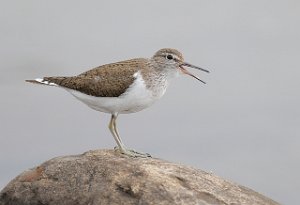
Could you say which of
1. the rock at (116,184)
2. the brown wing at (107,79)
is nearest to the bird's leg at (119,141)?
the rock at (116,184)

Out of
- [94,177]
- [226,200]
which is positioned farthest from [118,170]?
[226,200]

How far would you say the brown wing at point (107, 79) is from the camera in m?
13.7

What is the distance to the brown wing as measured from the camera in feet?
45.1

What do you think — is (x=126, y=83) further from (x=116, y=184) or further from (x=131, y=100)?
(x=116, y=184)

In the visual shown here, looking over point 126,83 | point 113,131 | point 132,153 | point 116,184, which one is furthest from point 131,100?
point 116,184

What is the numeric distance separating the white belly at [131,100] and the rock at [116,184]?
39.6 inches

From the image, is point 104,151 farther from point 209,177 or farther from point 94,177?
point 209,177

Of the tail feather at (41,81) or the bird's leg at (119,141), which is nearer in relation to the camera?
the bird's leg at (119,141)

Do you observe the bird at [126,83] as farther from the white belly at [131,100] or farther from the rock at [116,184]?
the rock at [116,184]

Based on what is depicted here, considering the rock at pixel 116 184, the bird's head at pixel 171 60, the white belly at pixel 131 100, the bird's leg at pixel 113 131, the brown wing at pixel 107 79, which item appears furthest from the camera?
the bird's head at pixel 171 60

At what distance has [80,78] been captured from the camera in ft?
47.3

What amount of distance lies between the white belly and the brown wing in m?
0.11

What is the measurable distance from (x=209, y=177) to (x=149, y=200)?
6.08 ft

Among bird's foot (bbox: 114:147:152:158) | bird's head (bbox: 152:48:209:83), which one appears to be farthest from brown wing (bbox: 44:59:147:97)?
bird's foot (bbox: 114:147:152:158)
